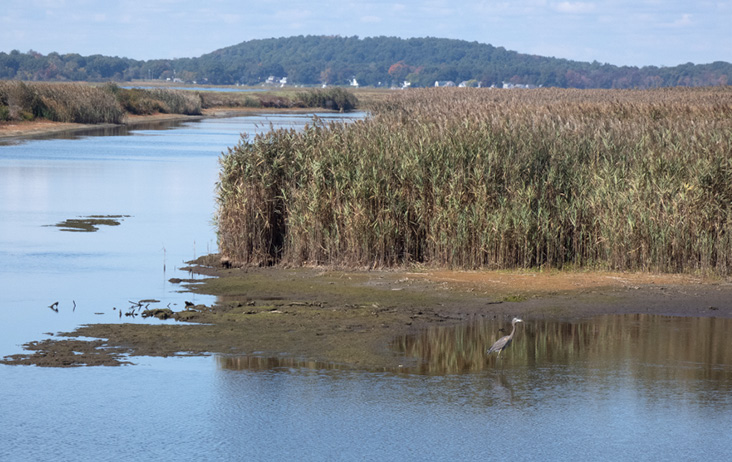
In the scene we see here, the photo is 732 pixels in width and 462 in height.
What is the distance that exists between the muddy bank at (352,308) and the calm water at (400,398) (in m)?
0.46

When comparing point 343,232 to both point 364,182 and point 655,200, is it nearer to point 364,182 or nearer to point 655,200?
point 364,182

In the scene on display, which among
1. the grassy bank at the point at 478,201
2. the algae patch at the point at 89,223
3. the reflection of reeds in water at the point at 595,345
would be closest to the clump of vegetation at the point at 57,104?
the algae patch at the point at 89,223

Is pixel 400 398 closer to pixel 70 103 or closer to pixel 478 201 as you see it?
pixel 478 201

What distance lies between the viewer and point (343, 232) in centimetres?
1777

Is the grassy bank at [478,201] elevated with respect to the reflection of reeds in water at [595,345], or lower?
elevated

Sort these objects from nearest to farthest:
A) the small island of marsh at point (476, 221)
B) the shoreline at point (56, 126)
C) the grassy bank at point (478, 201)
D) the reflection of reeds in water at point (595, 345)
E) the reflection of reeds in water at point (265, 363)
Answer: the reflection of reeds in water at point (265, 363) → the reflection of reeds in water at point (595, 345) → the small island of marsh at point (476, 221) → the grassy bank at point (478, 201) → the shoreline at point (56, 126)

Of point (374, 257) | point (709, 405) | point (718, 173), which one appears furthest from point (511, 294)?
point (709, 405)

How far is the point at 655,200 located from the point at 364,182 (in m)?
5.20

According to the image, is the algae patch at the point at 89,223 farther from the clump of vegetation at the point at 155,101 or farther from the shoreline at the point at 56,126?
the clump of vegetation at the point at 155,101

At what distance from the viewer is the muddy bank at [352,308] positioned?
38.2 ft

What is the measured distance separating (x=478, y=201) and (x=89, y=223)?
1088cm

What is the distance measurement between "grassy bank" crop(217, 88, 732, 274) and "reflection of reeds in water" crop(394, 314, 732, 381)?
3.23m

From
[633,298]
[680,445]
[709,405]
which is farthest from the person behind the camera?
[633,298]

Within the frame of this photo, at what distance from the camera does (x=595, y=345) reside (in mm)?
12250
